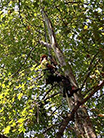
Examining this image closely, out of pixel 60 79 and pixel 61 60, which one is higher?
pixel 61 60

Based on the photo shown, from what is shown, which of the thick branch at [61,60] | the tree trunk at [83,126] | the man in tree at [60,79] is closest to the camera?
the tree trunk at [83,126]

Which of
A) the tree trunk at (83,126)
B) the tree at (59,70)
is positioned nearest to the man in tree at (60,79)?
the tree at (59,70)

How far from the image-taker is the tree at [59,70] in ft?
13.4

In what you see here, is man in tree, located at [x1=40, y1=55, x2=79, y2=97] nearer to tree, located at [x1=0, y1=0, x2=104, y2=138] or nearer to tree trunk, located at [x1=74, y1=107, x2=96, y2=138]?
tree, located at [x1=0, y1=0, x2=104, y2=138]

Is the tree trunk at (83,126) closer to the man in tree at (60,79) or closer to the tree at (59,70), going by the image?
the tree at (59,70)

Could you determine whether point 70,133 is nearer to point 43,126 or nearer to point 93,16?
point 43,126

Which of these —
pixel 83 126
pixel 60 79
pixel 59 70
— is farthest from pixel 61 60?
pixel 83 126

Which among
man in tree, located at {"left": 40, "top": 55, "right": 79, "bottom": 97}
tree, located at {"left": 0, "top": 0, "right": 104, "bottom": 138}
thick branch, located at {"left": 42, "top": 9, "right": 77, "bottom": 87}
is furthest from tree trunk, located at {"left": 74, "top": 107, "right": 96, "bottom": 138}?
thick branch, located at {"left": 42, "top": 9, "right": 77, "bottom": 87}

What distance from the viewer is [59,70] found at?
5637mm

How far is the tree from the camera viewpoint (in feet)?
13.4

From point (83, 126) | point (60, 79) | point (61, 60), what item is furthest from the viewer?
point (61, 60)

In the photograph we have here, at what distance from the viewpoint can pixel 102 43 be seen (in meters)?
4.21

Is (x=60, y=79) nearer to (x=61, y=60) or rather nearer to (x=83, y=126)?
(x=61, y=60)

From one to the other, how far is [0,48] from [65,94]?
4.51 metres
